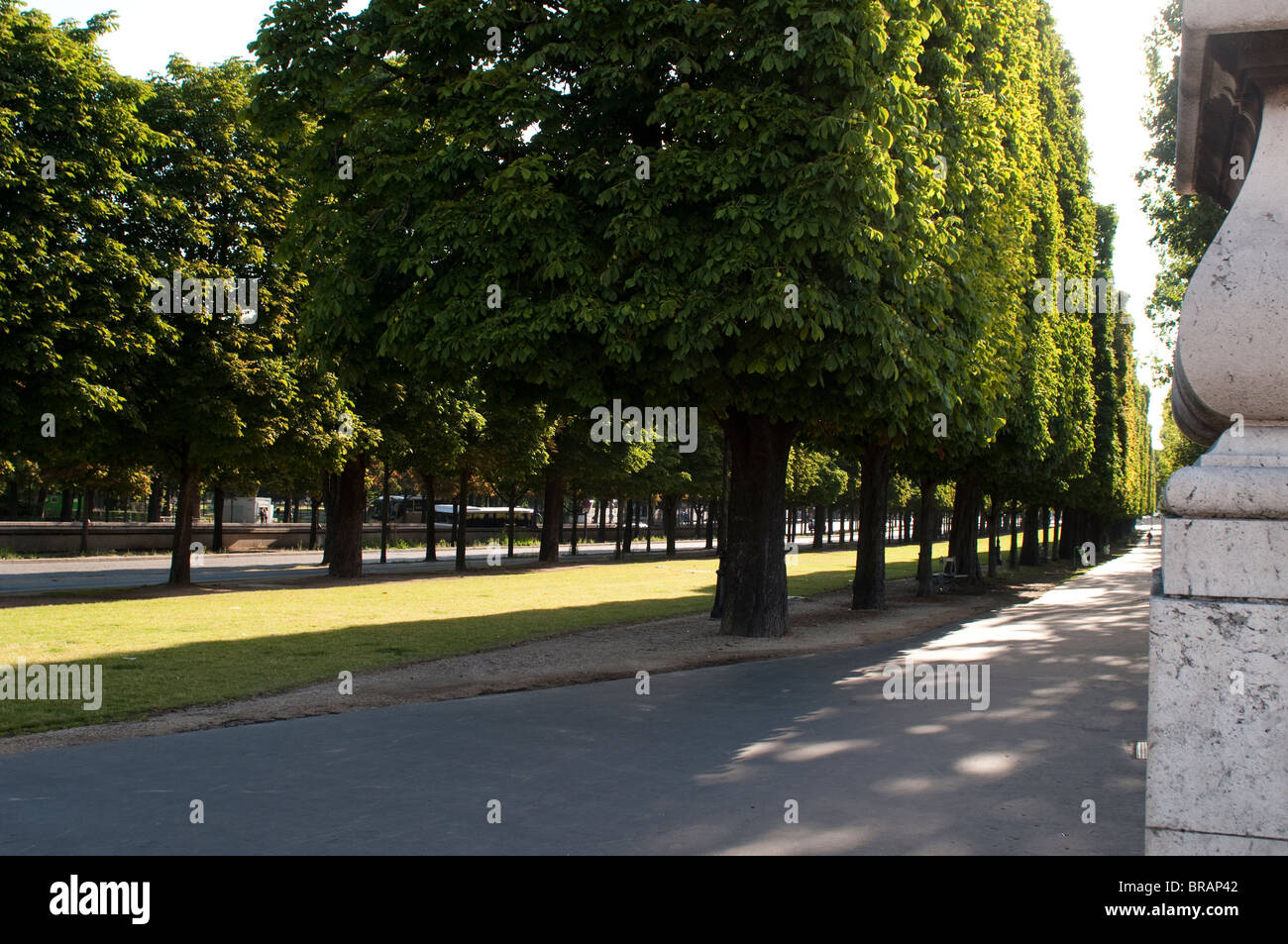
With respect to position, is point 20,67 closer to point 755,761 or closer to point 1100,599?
point 755,761

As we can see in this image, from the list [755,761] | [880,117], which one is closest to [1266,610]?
[755,761]

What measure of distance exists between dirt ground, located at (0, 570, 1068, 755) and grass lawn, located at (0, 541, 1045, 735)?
0.53 metres

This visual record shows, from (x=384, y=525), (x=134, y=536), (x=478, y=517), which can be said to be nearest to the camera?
(x=134, y=536)

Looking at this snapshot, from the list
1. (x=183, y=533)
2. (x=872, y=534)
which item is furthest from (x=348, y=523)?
(x=872, y=534)

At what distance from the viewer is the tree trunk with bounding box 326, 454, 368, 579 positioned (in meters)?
32.5

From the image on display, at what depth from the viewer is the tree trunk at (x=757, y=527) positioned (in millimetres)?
17016

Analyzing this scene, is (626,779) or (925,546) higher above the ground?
(925,546)

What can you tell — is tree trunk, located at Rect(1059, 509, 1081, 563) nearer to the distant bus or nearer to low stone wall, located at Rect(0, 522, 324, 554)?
the distant bus

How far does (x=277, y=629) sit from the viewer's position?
1786 cm

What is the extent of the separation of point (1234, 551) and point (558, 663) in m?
12.0

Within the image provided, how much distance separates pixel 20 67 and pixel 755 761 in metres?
22.1
